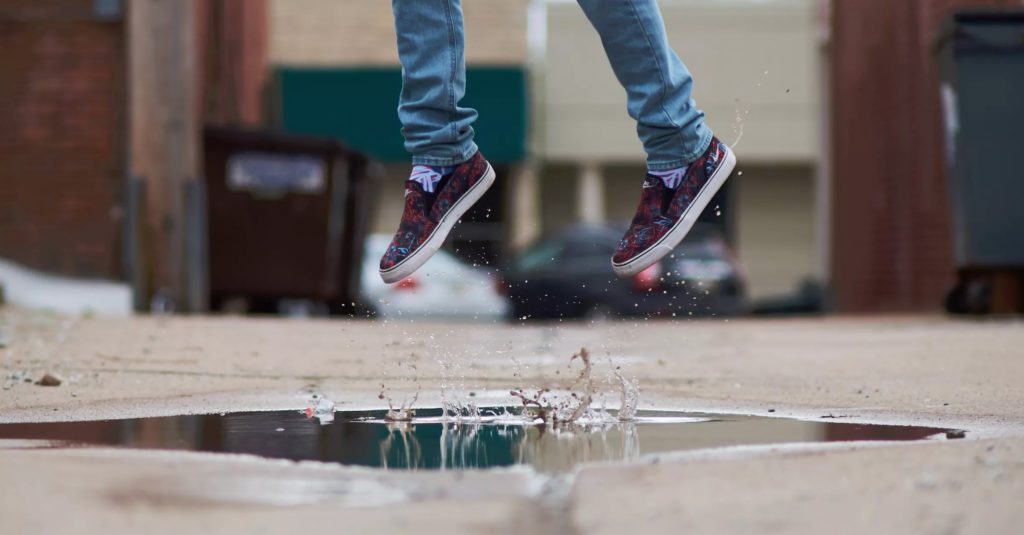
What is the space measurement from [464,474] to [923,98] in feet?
35.8

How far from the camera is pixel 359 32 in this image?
25.8 meters

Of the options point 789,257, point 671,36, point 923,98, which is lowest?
point 789,257

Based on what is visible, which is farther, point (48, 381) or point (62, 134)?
point (62, 134)

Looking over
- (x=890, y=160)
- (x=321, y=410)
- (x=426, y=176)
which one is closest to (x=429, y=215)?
(x=426, y=176)

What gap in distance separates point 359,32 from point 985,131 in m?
18.3

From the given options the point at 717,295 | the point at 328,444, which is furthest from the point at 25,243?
the point at 717,295

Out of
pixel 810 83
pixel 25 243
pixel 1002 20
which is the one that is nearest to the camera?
pixel 1002 20

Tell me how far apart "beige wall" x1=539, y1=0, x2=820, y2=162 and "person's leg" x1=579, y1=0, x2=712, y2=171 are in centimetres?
2448

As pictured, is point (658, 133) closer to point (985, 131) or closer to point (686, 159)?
point (686, 159)

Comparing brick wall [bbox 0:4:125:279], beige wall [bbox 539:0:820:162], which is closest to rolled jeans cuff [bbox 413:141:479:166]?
brick wall [bbox 0:4:125:279]

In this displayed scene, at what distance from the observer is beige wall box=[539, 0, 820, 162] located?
1105 inches

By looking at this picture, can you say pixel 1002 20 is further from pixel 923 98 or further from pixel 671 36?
pixel 671 36

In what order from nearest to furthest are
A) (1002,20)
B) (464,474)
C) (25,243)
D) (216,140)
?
(464,474), (1002,20), (25,243), (216,140)

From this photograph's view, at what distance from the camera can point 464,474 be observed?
2.36 m
